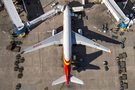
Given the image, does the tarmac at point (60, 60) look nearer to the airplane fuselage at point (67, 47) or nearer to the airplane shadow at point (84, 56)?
the airplane shadow at point (84, 56)

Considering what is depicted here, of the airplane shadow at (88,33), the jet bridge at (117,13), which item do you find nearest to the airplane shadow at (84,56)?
the airplane shadow at (88,33)

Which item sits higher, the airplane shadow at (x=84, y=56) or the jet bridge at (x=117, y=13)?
the jet bridge at (x=117, y=13)

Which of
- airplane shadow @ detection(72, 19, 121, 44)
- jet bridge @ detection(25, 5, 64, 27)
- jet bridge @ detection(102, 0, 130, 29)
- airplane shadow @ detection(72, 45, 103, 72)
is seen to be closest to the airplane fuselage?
jet bridge @ detection(25, 5, 64, 27)

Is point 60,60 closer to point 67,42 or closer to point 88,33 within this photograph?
point 67,42

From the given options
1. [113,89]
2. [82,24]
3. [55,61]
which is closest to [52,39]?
[55,61]

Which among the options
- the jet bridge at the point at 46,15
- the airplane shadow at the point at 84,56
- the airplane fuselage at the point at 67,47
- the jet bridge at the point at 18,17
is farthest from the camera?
the jet bridge at the point at 46,15

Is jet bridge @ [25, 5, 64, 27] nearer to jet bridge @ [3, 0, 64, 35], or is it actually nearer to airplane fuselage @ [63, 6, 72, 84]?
jet bridge @ [3, 0, 64, 35]
